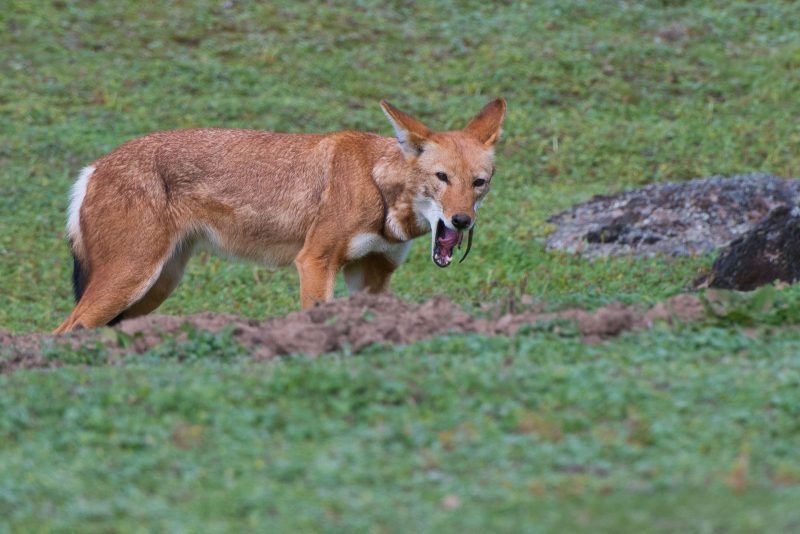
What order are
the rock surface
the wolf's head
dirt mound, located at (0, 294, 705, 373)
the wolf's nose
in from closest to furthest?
1. dirt mound, located at (0, 294, 705, 373)
2. the wolf's nose
3. the wolf's head
4. the rock surface

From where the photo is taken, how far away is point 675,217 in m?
12.8

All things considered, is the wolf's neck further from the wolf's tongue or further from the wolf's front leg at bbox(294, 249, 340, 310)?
the wolf's front leg at bbox(294, 249, 340, 310)

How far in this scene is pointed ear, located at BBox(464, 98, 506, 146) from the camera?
973cm

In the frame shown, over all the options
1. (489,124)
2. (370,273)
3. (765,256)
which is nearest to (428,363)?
(370,273)

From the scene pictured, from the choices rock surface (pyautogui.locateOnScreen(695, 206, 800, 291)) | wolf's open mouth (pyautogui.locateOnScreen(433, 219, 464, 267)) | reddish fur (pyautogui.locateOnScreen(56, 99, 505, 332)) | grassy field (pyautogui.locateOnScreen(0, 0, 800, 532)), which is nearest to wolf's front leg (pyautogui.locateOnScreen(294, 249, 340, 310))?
reddish fur (pyautogui.locateOnScreen(56, 99, 505, 332))

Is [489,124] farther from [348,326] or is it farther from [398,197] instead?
[348,326]

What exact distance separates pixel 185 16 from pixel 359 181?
1137cm

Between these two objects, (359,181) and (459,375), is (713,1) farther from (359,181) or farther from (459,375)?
(459,375)

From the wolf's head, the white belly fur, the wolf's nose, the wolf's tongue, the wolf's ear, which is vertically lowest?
the white belly fur

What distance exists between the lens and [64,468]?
5.16 m

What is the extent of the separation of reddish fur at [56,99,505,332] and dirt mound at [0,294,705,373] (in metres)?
1.37

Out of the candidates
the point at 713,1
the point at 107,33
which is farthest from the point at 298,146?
the point at 713,1

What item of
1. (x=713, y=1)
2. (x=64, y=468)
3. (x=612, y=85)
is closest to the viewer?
(x=64, y=468)

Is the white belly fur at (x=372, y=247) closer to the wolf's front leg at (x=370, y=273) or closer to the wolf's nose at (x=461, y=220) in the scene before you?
the wolf's front leg at (x=370, y=273)
